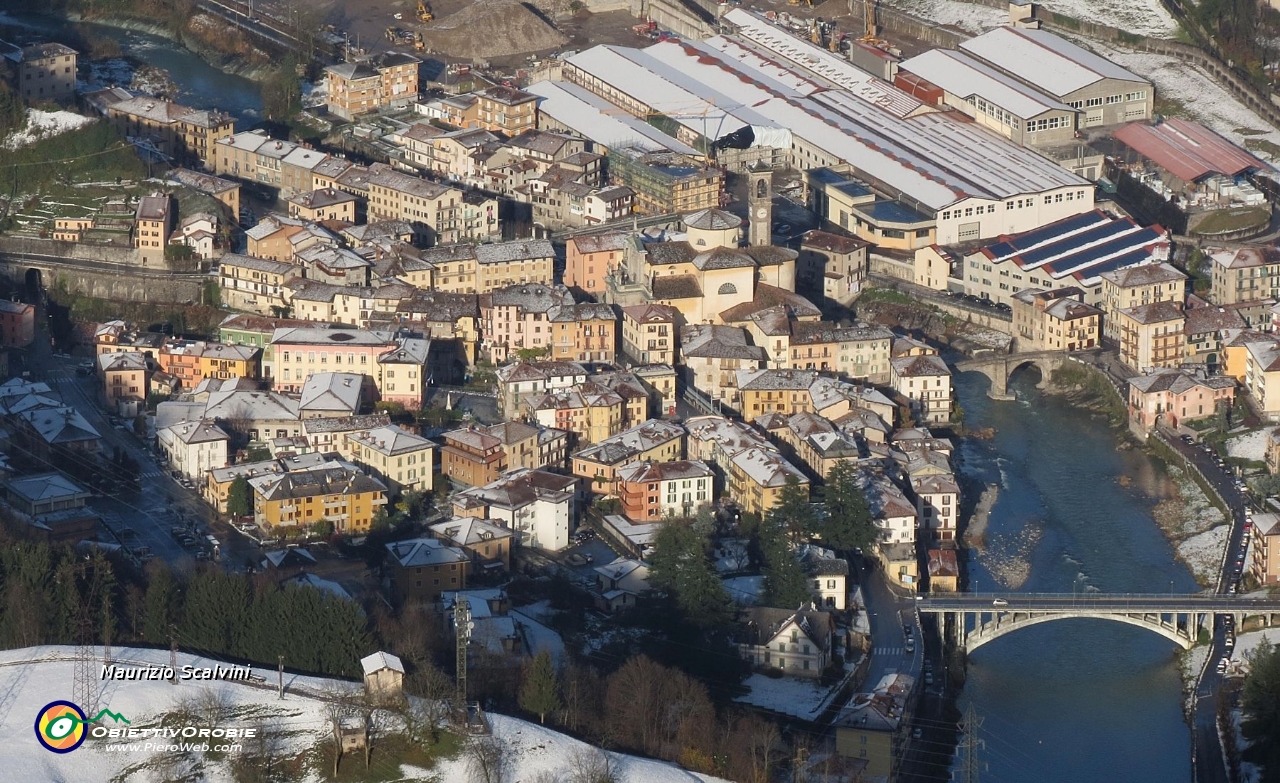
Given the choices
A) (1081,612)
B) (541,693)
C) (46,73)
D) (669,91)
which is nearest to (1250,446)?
(1081,612)

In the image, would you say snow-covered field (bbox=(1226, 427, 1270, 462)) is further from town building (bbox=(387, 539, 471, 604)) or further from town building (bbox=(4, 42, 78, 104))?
town building (bbox=(4, 42, 78, 104))

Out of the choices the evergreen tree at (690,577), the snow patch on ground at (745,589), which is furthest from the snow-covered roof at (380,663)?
the snow patch on ground at (745,589)

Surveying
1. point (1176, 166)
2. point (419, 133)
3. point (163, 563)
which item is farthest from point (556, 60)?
point (163, 563)

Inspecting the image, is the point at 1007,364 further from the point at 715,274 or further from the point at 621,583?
the point at 621,583

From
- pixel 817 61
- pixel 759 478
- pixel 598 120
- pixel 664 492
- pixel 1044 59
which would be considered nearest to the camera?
pixel 759 478

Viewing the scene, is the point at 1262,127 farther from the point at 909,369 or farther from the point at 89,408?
the point at 89,408

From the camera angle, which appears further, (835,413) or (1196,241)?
(1196,241)
